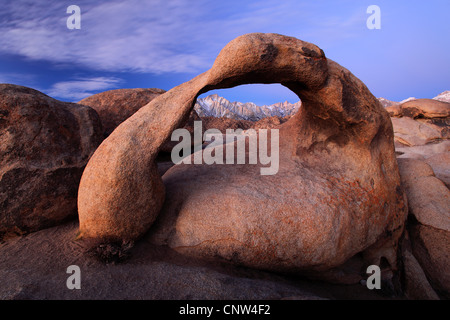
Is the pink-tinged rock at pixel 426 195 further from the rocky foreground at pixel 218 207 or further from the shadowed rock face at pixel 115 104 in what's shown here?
the shadowed rock face at pixel 115 104

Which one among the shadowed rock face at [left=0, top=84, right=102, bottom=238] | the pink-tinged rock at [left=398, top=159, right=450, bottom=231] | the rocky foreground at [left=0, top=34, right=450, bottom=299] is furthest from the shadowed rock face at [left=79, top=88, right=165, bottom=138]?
the pink-tinged rock at [left=398, top=159, right=450, bottom=231]

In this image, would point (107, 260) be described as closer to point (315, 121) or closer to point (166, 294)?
point (166, 294)

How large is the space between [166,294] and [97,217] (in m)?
1.03

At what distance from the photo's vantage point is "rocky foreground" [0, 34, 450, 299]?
251 centimetres

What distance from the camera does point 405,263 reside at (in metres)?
3.91

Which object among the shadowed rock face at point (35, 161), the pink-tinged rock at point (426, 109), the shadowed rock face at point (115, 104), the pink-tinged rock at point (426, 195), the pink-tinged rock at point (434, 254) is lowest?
the pink-tinged rock at point (434, 254)

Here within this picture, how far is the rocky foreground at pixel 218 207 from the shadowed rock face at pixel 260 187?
14mm

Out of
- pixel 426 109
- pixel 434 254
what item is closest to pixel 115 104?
pixel 434 254

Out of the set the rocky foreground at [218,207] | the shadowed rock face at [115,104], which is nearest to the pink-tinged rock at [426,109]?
the rocky foreground at [218,207]

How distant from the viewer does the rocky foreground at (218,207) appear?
8.22ft

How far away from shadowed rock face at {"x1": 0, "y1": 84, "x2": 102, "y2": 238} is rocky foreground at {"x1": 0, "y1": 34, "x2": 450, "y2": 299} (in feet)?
0.04

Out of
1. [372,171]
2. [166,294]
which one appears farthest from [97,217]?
[372,171]

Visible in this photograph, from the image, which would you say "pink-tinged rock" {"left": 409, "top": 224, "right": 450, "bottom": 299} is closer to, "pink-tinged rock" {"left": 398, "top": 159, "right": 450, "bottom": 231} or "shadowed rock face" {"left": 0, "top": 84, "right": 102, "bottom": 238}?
"pink-tinged rock" {"left": 398, "top": 159, "right": 450, "bottom": 231}

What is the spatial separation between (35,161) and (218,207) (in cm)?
204
